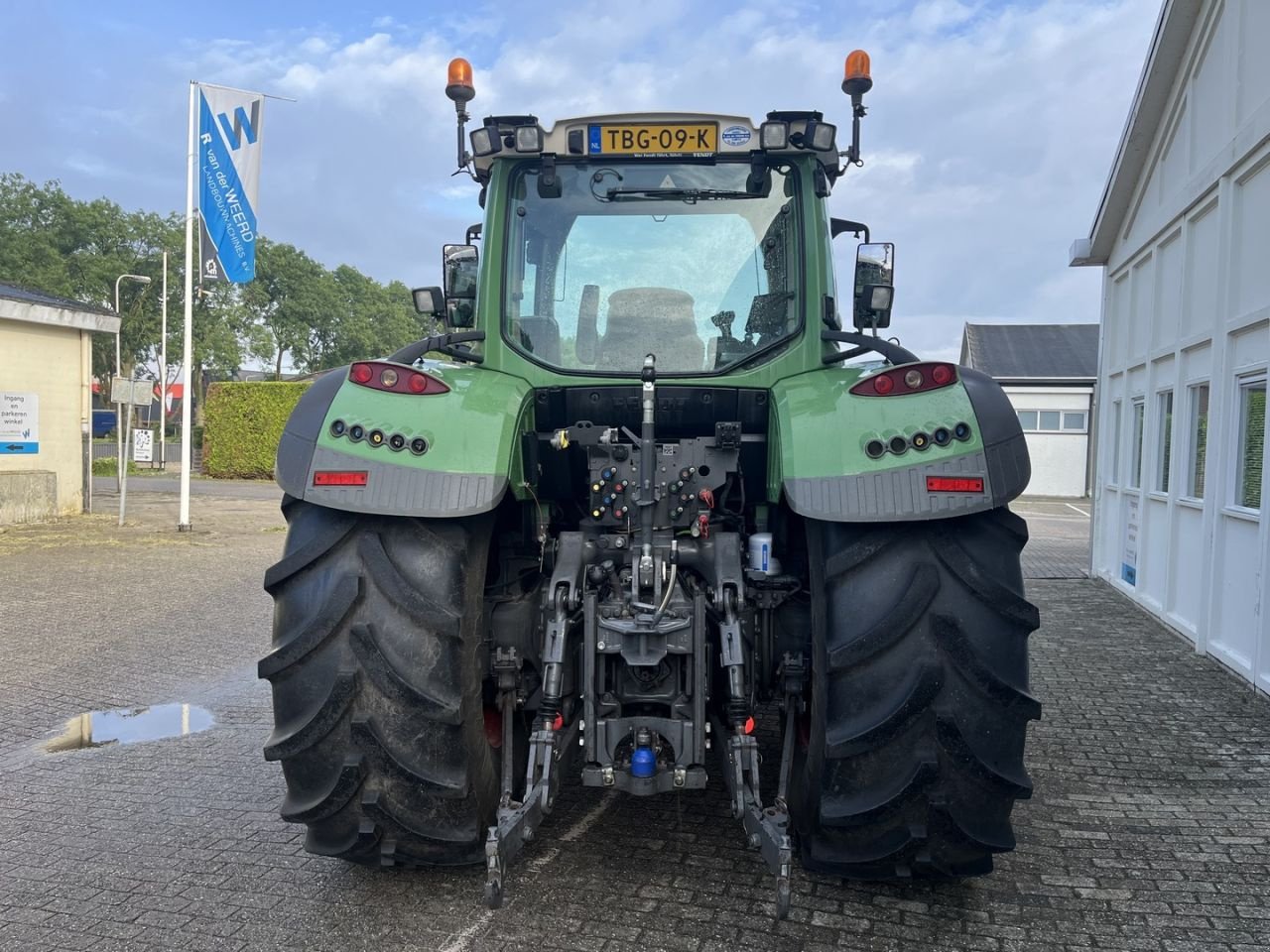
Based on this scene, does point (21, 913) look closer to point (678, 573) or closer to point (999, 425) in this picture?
point (678, 573)

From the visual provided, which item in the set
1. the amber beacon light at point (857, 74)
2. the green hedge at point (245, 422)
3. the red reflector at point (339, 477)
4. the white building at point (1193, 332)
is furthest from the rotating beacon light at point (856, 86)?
the green hedge at point (245, 422)

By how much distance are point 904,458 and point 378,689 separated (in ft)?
5.61

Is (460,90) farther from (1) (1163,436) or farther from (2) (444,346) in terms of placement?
(1) (1163,436)

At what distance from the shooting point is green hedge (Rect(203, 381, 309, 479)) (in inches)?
1128

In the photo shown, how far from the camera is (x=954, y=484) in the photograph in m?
2.90

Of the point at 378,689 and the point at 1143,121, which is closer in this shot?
the point at 378,689

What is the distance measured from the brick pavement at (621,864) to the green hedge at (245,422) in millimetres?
23410

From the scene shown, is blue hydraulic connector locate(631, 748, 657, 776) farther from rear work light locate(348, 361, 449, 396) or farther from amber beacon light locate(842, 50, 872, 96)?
amber beacon light locate(842, 50, 872, 96)

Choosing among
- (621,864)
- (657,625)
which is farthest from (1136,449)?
(657,625)

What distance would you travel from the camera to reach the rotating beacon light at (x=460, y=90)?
13.6ft

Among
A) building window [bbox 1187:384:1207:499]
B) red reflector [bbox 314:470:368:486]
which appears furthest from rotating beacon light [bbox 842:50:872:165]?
building window [bbox 1187:384:1207:499]

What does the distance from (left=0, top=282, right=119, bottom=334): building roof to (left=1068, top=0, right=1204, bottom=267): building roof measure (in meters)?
15.0

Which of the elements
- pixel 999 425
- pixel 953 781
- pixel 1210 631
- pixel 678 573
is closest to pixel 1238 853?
pixel 953 781

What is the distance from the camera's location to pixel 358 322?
60.4 m
